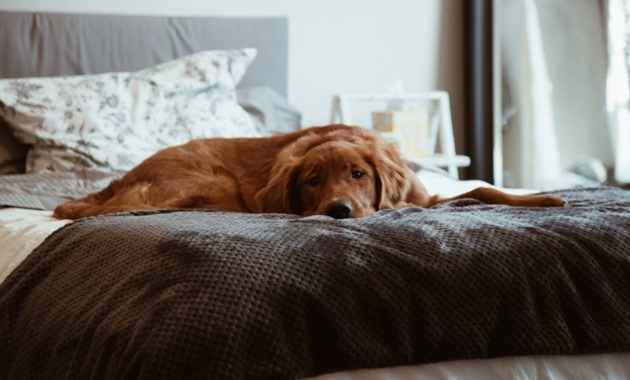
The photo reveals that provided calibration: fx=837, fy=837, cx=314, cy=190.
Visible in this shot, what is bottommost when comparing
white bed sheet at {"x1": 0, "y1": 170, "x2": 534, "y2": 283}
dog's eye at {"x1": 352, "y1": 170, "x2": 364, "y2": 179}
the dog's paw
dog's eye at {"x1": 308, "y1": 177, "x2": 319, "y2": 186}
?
white bed sheet at {"x1": 0, "y1": 170, "x2": 534, "y2": 283}

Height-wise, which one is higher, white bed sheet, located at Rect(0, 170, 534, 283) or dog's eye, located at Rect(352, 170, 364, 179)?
dog's eye, located at Rect(352, 170, 364, 179)

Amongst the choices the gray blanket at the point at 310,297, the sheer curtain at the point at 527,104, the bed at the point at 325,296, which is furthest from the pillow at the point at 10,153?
the sheer curtain at the point at 527,104

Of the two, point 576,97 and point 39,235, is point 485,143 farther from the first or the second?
point 39,235

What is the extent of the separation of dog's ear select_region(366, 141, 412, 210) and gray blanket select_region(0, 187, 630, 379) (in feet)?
2.27

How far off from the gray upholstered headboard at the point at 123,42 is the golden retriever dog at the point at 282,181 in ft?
4.09

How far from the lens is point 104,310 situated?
1.29 meters

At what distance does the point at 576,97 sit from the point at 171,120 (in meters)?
2.09

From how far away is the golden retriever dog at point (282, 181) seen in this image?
223cm

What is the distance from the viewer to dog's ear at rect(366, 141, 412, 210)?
2.29 m

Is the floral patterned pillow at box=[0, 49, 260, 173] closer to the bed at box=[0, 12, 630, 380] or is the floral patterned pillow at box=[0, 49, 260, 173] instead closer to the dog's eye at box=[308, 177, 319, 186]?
the dog's eye at box=[308, 177, 319, 186]

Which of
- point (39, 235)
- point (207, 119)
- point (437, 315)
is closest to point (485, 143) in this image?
point (207, 119)

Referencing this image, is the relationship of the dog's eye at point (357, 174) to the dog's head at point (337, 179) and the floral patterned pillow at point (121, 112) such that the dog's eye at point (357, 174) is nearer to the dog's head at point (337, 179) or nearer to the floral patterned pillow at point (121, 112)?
the dog's head at point (337, 179)

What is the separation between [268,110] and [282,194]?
1.42m

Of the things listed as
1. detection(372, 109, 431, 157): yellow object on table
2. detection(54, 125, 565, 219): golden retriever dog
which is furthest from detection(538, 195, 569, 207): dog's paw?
detection(372, 109, 431, 157): yellow object on table
